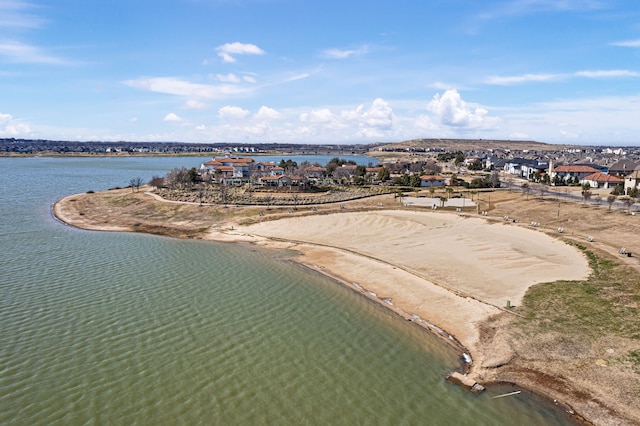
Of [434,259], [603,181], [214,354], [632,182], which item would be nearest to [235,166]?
[434,259]

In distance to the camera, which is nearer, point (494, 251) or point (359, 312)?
point (359, 312)

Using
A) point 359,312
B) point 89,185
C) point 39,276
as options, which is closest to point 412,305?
point 359,312

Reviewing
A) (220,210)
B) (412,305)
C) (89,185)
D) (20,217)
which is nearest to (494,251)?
(412,305)

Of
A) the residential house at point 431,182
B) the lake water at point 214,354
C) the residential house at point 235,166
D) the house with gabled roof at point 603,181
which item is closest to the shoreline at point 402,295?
the lake water at point 214,354

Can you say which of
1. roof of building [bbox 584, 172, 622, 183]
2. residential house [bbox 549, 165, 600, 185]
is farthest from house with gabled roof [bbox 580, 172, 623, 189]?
residential house [bbox 549, 165, 600, 185]

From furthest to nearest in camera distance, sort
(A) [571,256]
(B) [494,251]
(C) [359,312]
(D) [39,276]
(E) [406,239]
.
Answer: (E) [406,239], (B) [494,251], (A) [571,256], (D) [39,276], (C) [359,312]

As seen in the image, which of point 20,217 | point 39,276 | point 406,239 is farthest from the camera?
point 20,217

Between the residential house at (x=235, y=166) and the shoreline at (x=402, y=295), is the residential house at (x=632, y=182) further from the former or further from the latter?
the residential house at (x=235, y=166)

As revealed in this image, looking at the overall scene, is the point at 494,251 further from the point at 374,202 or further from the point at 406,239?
the point at 374,202
